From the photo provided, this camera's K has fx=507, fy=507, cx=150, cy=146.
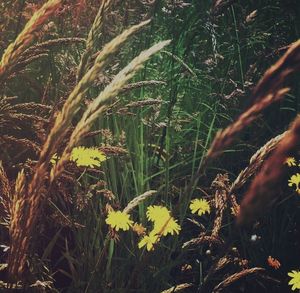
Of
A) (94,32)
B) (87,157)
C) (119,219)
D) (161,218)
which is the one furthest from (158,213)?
(94,32)

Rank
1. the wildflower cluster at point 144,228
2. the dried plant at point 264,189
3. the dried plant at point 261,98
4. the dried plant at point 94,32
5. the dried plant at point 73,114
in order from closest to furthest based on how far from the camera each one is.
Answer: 1. the dried plant at point 264,189
2. the dried plant at point 261,98
3. the dried plant at point 73,114
4. the dried plant at point 94,32
5. the wildflower cluster at point 144,228

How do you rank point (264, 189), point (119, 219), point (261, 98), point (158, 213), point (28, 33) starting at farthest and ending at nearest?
point (158, 213)
point (119, 219)
point (28, 33)
point (261, 98)
point (264, 189)

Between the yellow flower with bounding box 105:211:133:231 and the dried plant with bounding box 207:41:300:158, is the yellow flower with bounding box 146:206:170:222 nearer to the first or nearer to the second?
the yellow flower with bounding box 105:211:133:231

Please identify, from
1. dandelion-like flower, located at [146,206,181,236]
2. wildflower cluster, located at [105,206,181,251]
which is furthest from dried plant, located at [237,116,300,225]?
dandelion-like flower, located at [146,206,181,236]

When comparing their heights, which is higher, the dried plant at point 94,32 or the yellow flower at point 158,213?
the dried plant at point 94,32

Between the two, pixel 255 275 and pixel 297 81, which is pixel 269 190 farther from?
pixel 297 81

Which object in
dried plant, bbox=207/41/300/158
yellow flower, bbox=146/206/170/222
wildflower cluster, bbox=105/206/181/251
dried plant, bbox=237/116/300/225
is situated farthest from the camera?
yellow flower, bbox=146/206/170/222

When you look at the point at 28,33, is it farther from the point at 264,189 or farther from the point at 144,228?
the point at 144,228

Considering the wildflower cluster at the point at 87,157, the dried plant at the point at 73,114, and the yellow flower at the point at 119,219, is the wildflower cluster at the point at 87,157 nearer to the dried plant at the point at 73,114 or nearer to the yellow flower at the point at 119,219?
the yellow flower at the point at 119,219

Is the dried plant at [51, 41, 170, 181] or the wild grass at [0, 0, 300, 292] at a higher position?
the dried plant at [51, 41, 170, 181]

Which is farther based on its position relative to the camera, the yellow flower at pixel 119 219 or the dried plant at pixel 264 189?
the yellow flower at pixel 119 219

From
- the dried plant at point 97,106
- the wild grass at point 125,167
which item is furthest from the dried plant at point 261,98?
the dried plant at point 97,106

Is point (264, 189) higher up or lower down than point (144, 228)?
higher up

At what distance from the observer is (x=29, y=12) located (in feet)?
6.00
